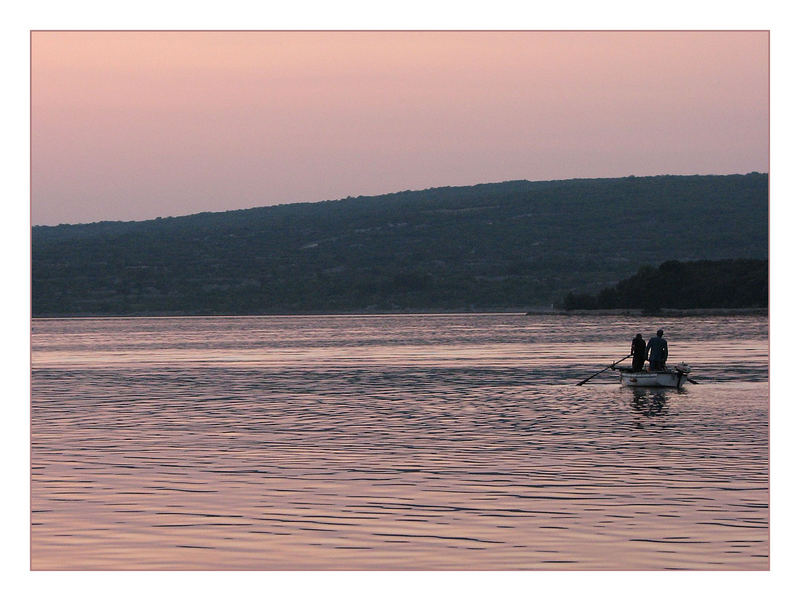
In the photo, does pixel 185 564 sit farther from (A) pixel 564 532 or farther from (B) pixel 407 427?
(B) pixel 407 427

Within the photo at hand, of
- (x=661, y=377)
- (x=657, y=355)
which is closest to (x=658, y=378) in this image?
(x=661, y=377)

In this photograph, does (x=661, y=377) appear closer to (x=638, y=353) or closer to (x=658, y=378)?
(x=658, y=378)

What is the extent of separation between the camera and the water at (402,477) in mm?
19344

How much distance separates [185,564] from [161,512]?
387cm

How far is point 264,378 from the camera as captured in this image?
61.5 metres

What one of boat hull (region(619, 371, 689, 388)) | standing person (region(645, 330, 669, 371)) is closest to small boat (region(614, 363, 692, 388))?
boat hull (region(619, 371, 689, 388))

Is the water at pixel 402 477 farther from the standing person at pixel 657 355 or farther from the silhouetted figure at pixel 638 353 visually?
the standing person at pixel 657 355

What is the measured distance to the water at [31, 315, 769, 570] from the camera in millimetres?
19344

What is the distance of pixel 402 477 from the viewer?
26.0 metres

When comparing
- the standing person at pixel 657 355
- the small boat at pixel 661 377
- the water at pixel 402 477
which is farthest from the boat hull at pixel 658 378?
the water at pixel 402 477

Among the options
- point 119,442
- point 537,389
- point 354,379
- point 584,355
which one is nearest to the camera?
point 119,442

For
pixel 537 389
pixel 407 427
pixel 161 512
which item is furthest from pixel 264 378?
pixel 161 512
